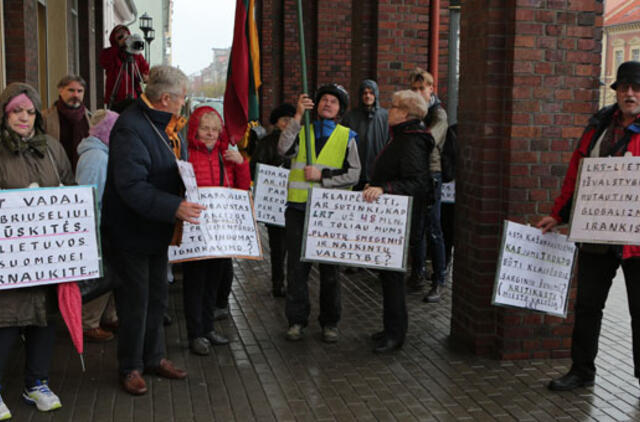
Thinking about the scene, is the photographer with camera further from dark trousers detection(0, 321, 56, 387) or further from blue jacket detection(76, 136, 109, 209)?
dark trousers detection(0, 321, 56, 387)

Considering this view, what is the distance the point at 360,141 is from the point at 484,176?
2.33 meters

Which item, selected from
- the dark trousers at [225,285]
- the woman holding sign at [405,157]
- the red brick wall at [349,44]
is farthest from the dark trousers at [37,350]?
the red brick wall at [349,44]

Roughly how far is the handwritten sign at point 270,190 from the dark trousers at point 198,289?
1836mm

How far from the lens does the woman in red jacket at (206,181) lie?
5598 millimetres

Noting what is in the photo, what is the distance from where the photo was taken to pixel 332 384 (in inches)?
202

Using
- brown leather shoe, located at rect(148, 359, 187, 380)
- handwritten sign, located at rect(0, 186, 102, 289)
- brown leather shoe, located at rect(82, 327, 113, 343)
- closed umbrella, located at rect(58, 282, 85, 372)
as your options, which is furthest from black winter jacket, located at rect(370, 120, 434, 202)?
brown leather shoe, located at rect(82, 327, 113, 343)

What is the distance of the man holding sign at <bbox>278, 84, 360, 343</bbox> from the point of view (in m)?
5.92

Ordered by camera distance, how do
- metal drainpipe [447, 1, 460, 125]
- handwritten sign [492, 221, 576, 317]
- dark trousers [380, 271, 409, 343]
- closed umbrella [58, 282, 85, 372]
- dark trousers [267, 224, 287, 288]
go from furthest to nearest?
metal drainpipe [447, 1, 460, 125], dark trousers [267, 224, 287, 288], dark trousers [380, 271, 409, 343], handwritten sign [492, 221, 576, 317], closed umbrella [58, 282, 85, 372]

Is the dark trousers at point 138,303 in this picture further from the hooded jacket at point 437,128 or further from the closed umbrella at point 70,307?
the hooded jacket at point 437,128

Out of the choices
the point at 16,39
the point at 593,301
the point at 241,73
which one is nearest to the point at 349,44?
the point at 16,39

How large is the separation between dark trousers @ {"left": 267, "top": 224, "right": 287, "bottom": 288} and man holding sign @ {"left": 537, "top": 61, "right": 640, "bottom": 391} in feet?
10.4

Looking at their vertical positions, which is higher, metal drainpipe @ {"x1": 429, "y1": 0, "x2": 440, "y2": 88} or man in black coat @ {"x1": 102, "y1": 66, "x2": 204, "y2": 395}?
metal drainpipe @ {"x1": 429, "y1": 0, "x2": 440, "y2": 88}

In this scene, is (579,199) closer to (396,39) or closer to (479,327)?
(479,327)

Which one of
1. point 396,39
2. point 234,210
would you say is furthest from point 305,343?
point 396,39
